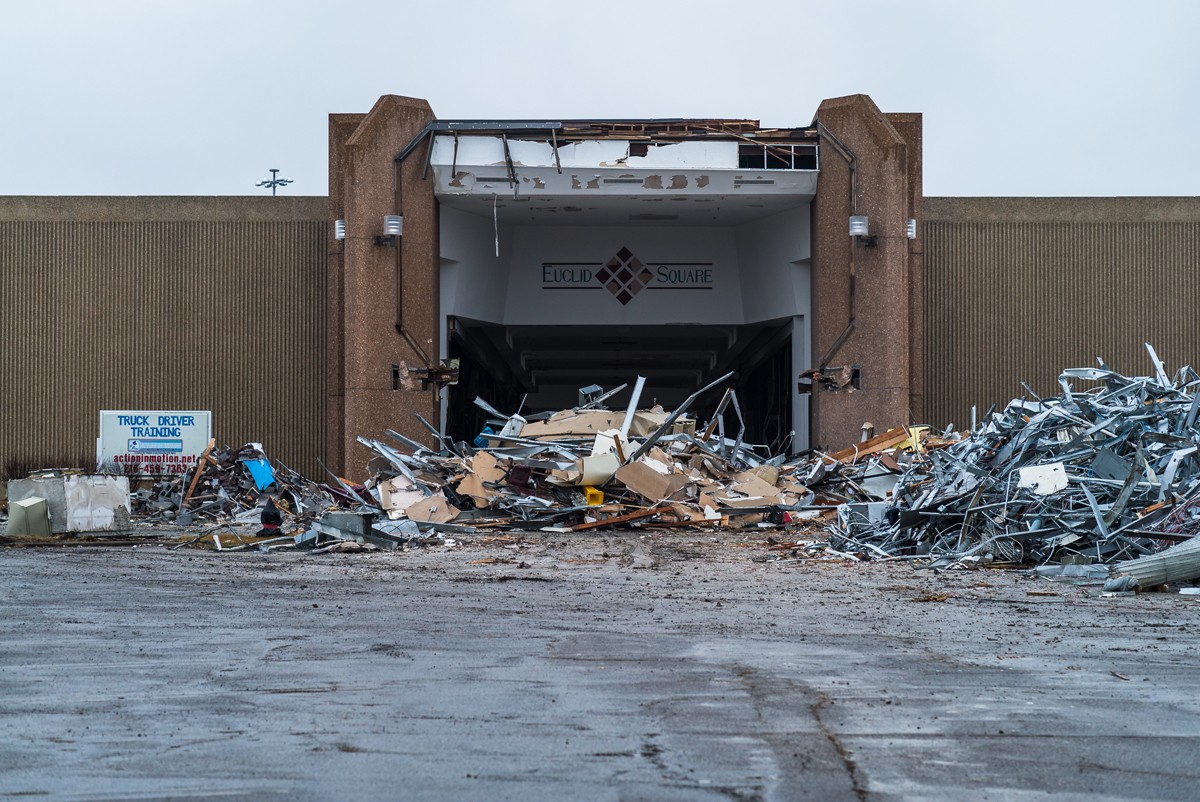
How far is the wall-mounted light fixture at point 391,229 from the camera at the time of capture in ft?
84.8

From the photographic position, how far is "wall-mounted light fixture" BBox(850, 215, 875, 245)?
25.9m

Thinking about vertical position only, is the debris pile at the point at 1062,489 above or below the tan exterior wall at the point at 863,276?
below

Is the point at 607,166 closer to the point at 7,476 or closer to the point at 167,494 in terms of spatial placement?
the point at 167,494

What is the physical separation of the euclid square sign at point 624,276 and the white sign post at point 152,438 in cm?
866

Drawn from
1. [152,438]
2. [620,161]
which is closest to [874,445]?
[620,161]

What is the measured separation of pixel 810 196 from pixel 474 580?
650 inches

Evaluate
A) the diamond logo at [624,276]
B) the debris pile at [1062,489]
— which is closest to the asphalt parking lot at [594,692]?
the debris pile at [1062,489]

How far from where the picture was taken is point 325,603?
10148 mm

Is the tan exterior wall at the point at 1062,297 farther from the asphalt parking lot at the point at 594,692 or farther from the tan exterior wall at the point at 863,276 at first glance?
the asphalt parking lot at the point at 594,692

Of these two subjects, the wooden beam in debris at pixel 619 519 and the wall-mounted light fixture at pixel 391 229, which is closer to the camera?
the wooden beam in debris at pixel 619 519

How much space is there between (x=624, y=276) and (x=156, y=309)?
1099 cm

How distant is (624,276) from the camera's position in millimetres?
31281

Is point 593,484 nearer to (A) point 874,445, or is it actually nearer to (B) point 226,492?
(A) point 874,445

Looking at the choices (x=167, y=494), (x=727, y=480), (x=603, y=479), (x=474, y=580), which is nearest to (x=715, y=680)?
(x=474, y=580)
